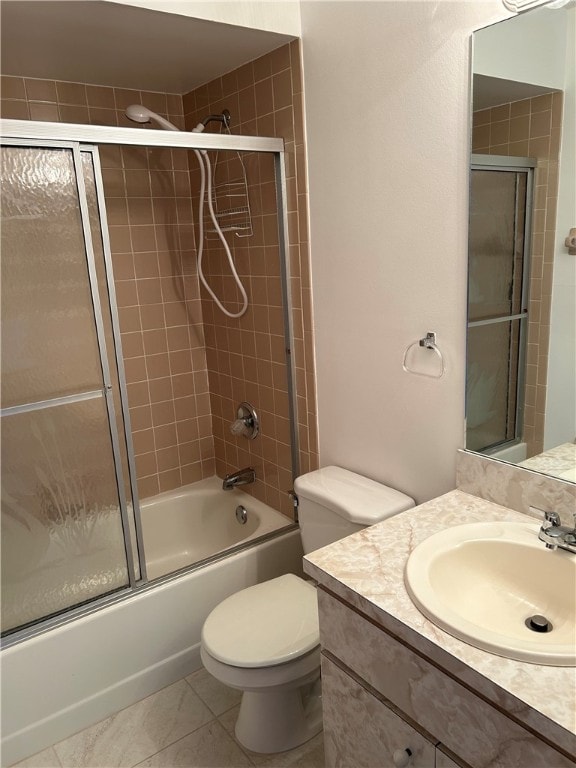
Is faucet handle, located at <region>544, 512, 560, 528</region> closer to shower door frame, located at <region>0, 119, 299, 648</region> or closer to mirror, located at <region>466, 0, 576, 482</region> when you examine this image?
mirror, located at <region>466, 0, 576, 482</region>

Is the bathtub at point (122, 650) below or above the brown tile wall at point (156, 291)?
below

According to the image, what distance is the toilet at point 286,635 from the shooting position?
5.38 ft

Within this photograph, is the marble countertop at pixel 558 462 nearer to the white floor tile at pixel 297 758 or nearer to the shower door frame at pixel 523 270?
the shower door frame at pixel 523 270

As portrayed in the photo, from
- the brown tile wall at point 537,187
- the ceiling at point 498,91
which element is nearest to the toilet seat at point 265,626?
the brown tile wall at point 537,187

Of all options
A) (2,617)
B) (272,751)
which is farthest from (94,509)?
(272,751)

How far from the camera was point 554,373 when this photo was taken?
139 cm

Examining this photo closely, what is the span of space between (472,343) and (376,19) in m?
0.97

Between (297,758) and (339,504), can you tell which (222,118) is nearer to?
(339,504)

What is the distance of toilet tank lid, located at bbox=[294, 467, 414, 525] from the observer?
1.75m

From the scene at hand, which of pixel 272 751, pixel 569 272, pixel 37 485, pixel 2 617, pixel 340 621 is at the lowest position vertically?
pixel 272 751

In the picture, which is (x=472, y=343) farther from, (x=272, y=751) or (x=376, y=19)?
(x=272, y=751)

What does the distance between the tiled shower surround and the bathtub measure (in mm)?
312

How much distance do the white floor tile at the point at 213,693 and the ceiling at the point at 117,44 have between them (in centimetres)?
219

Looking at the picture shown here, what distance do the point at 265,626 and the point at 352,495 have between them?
0.48 m
